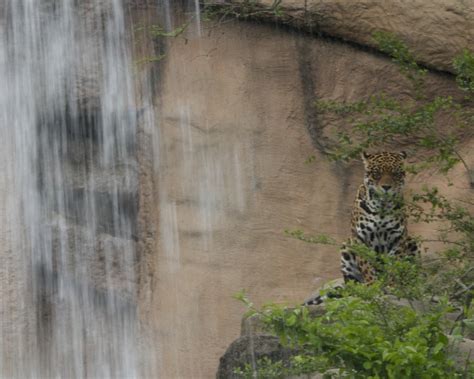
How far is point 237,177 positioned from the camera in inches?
439

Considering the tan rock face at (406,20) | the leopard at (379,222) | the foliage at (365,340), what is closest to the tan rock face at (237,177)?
the tan rock face at (406,20)

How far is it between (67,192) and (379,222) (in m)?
3.26

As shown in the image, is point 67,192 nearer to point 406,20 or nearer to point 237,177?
point 237,177

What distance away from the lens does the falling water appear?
11023 millimetres

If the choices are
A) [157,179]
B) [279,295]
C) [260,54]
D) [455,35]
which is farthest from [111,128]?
[455,35]

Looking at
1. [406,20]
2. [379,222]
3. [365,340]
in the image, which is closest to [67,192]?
[379,222]

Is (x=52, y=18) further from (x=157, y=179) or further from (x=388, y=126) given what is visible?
(x=388, y=126)

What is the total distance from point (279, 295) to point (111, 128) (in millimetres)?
2402

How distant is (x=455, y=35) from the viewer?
10859mm

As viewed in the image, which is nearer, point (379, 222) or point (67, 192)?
point (379, 222)

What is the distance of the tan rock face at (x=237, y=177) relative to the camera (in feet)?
35.9

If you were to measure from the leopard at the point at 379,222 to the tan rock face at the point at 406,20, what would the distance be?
1.39m

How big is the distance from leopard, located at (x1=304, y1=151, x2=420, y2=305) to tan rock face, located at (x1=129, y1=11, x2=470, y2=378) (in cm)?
103

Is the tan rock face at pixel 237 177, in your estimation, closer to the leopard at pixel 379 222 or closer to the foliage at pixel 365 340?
the leopard at pixel 379 222
